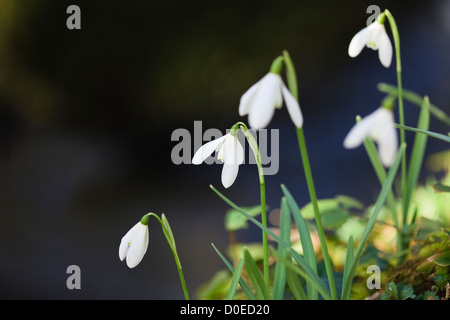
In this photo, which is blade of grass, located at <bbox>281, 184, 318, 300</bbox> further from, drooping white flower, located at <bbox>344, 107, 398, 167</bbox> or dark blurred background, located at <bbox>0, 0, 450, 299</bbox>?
dark blurred background, located at <bbox>0, 0, 450, 299</bbox>

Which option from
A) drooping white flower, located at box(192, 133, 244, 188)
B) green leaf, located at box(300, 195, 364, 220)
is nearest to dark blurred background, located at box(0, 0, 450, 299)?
green leaf, located at box(300, 195, 364, 220)

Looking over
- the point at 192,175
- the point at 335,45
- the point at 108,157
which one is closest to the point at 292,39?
the point at 335,45

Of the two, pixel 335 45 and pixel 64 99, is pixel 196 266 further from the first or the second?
pixel 335 45

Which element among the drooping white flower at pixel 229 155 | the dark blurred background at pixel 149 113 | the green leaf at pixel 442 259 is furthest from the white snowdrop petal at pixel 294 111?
the dark blurred background at pixel 149 113

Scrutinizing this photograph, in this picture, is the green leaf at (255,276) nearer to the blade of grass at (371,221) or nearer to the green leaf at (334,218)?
the blade of grass at (371,221)

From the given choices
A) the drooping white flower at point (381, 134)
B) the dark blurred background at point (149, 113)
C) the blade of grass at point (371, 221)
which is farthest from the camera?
the dark blurred background at point (149, 113)
